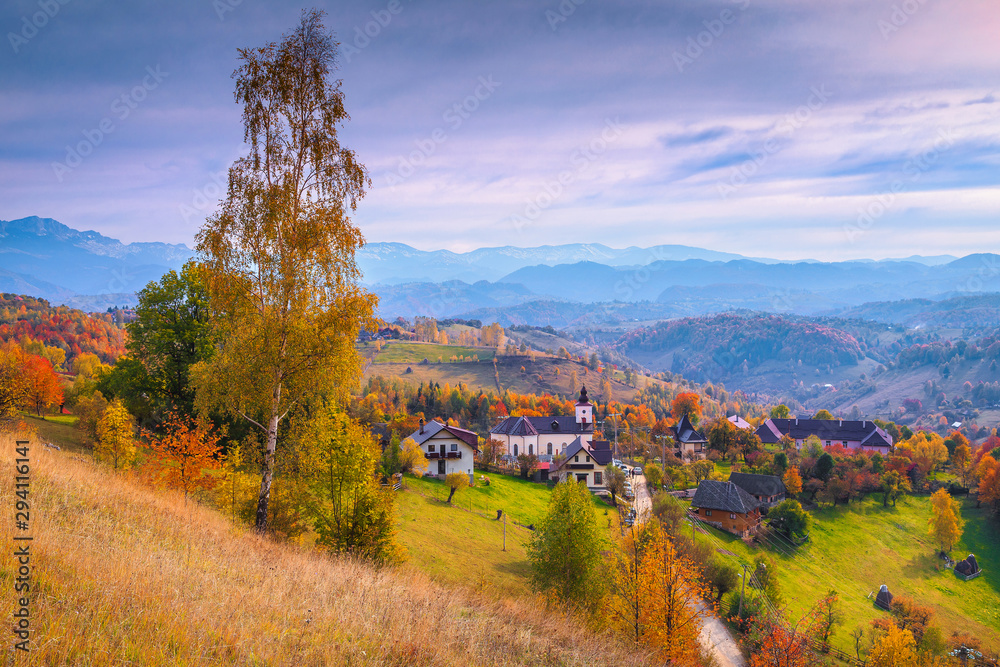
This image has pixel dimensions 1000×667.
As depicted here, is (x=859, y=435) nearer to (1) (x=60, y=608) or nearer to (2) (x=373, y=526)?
(2) (x=373, y=526)

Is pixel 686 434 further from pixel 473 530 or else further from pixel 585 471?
pixel 473 530

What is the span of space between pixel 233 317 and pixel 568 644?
1397 cm

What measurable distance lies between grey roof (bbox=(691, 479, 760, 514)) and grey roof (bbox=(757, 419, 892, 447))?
154ft

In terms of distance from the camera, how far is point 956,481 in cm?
7775

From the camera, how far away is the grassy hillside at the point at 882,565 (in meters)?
45.5

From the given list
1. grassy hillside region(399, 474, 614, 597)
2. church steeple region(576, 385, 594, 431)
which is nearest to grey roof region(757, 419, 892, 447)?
church steeple region(576, 385, 594, 431)

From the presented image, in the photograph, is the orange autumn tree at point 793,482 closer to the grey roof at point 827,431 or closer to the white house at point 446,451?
the grey roof at point 827,431

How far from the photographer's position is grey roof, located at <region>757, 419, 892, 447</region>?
10088cm

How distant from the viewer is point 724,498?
5906cm

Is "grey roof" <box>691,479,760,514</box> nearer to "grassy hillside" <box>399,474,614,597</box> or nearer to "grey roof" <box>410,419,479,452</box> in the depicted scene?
"grassy hillside" <box>399,474,614,597</box>

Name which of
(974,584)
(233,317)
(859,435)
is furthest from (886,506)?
(233,317)

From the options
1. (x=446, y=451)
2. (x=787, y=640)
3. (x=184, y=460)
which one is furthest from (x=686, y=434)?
(x=184, y=460)

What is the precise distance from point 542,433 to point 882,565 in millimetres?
45769

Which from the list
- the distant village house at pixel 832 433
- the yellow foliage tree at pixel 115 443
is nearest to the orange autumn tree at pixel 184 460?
the yellow foliage tree at pixel 115 443
